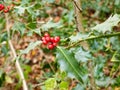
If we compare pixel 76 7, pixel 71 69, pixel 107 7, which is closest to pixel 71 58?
pixel 71 69

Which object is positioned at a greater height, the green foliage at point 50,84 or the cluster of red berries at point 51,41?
the cluster of red berries at point 51,41

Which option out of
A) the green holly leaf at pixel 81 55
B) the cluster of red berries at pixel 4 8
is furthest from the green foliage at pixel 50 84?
the cluster of red berries at pixel 4 8

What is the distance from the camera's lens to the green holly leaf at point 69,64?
171 centimetres

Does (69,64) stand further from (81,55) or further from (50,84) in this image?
(50,84)

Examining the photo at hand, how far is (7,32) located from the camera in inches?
123

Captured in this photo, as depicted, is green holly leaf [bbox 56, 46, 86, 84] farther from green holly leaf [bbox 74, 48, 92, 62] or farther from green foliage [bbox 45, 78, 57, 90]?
green foliage [bbox 45, 78, 57, 90]

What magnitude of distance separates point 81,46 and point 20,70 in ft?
3.66

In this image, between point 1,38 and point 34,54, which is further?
point 34,54

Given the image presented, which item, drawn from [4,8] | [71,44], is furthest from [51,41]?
[4,8]

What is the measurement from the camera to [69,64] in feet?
5.73

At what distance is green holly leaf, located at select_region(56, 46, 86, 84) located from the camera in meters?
1.71

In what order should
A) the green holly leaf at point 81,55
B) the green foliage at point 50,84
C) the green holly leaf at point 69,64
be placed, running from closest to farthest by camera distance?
the green holly leaf at point 69,64, the green holly leaf at point 81,55, the green foliage at point 50,84

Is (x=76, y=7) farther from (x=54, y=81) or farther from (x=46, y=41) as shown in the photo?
(x=54, y=81)

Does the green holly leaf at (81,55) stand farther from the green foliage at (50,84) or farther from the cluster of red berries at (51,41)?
the green foliage at (50,84)
